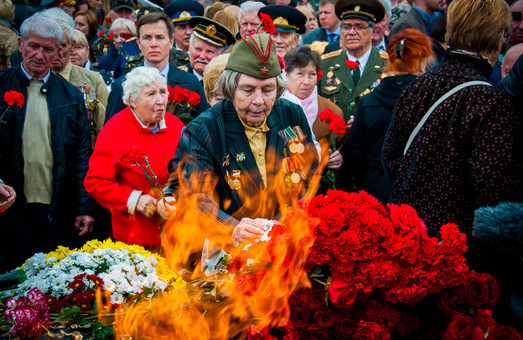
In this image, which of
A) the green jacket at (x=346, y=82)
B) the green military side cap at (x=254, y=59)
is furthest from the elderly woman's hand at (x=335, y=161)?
the green military side cap at (x=254, y=59)

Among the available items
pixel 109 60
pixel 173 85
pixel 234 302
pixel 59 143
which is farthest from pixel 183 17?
pixel 234 302

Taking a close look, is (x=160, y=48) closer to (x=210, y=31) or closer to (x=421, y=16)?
(x=210, y=31)

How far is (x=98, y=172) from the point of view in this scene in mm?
4363

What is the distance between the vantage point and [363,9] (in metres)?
6.14

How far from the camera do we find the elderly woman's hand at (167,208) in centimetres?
375

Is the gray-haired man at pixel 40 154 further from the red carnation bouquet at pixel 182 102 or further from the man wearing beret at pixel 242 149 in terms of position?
the man wearing beret at pixel 242 149

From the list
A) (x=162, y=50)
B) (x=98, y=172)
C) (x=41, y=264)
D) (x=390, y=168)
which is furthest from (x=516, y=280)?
(x=162, y=50)

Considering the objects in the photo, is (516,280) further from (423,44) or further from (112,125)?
(112,125)

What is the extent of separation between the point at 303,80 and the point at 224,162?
2.42 m

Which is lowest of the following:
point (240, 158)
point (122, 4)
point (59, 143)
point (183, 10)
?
point (59, 143)

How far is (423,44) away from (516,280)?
72.6 inches

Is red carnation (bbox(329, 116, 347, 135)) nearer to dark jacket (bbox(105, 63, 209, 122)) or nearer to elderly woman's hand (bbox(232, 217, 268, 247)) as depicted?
dark jacket (bbox(105, 63, 209, 122))

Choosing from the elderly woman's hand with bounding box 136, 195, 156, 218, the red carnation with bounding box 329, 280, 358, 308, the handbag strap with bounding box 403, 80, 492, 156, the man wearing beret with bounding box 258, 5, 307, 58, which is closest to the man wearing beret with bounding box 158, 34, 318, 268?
the handbag strap with bounding box 403, 80, 492, 156

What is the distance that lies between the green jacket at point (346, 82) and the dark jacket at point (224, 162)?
8.39 feet
